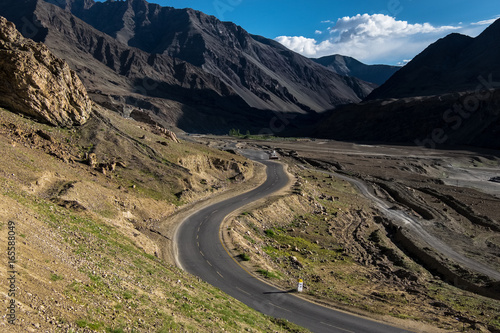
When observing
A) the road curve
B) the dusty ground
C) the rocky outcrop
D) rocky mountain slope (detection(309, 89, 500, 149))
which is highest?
rocky mountain slope (detection(309, 89, 500, 149))

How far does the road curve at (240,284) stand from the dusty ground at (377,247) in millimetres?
1250

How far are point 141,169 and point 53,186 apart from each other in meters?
13.6

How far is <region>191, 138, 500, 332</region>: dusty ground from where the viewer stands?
2323 centimetres

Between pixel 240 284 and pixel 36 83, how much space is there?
30.4 metres

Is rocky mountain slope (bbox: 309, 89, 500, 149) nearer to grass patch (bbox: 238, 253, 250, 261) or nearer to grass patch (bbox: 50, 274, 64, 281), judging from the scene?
grass patch (bbox: 238, 253, 250, 261)

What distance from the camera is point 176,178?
41688 mm

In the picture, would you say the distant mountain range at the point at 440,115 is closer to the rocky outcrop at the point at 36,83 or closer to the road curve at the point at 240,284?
the road curve at the point at 240,284

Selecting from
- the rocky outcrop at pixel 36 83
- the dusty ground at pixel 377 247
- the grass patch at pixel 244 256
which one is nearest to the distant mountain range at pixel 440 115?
the dusty ground at pixel 377 247

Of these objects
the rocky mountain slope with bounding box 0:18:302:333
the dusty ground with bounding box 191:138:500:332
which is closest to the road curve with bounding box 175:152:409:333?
the dusty ground with bounding box 191:138:500:332

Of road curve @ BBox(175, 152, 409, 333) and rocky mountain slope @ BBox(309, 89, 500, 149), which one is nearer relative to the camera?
road curve @ BBox(175, 152, 409, 333)

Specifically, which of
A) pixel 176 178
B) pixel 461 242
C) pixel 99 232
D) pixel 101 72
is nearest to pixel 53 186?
pixel 99 232

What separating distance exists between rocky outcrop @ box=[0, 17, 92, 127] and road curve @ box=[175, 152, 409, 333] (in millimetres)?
19465

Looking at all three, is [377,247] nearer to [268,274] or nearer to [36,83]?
[268,274]

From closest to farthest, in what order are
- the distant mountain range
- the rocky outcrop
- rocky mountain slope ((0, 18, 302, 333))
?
rocky mountain slope ((0, 18, 302, 333)) < the rocky outcrop < the distant mountain range
